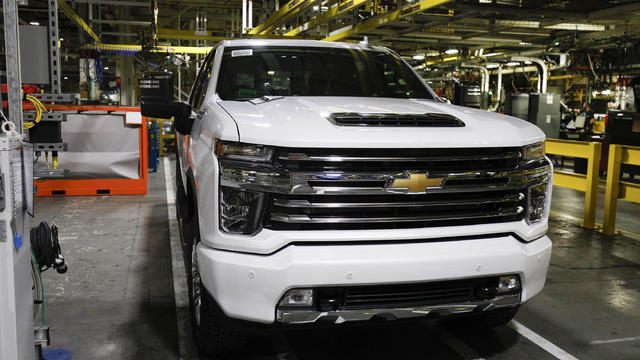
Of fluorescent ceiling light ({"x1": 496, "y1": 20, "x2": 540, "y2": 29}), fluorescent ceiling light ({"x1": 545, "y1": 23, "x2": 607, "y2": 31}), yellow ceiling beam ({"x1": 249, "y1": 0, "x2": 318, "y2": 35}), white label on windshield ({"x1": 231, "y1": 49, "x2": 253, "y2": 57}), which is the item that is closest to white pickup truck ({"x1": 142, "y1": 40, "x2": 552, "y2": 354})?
white label on windshield ({"x1": 231, "y1": 49, "x2": 253, "y2": 57})

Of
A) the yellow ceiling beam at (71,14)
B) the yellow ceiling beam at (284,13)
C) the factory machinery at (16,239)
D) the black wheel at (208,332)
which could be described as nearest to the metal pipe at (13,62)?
the factory machinery at (16,239)

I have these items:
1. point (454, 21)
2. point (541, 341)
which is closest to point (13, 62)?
point (541, 341)

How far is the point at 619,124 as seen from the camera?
34.8 feet

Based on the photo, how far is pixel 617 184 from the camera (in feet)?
20.7

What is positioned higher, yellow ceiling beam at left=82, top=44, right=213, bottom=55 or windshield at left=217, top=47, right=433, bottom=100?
yellow ceiling beam at left=82, top=44, right=213, bottom=55

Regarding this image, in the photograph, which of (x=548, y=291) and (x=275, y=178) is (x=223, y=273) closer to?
(x=275, y=178)

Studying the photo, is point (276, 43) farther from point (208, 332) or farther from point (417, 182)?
point (208, 332)

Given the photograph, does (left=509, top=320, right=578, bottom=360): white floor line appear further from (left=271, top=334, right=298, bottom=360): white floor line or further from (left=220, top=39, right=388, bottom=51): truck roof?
(left=220, top=39, right=388, bottom=51): truck roof

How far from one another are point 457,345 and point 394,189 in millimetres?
1405

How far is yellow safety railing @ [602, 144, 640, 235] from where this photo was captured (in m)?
6.12

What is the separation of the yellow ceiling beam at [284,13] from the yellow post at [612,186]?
172 inches

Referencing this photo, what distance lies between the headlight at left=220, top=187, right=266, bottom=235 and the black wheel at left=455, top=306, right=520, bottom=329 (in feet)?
5.43

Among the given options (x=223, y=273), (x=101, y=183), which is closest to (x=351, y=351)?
(x=223, y=273)

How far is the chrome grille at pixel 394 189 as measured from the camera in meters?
2.36
